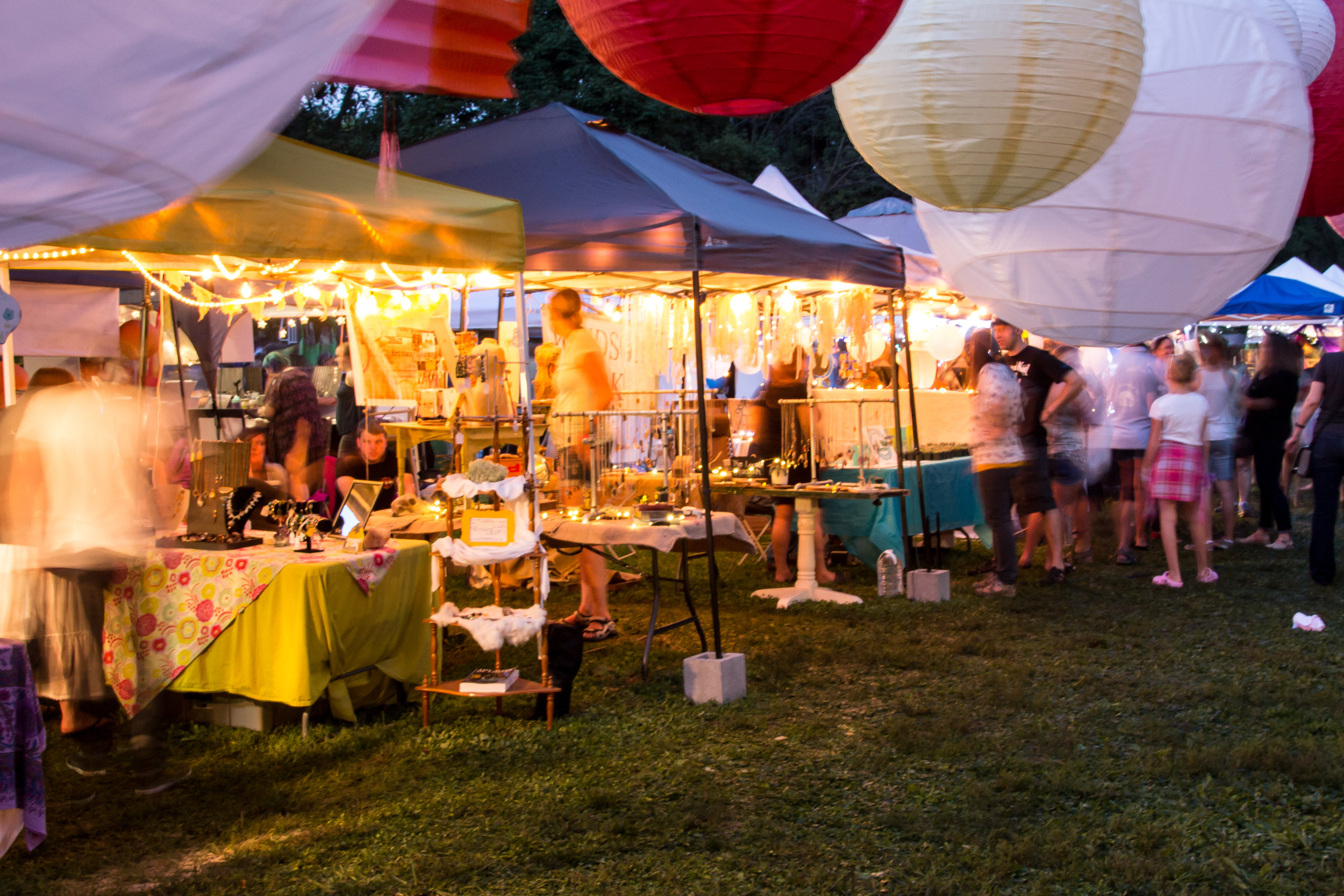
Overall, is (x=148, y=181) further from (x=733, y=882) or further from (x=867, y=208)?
(x=867, y=208)

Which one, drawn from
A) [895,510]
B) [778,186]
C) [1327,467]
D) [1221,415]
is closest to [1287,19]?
[1327,467]

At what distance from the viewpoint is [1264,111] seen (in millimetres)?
2760

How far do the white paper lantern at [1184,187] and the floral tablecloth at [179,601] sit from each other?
9.48 ft

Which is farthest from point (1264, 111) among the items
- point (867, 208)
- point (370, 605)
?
point (867, 208)

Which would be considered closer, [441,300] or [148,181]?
[148,181]

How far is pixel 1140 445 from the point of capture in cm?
828

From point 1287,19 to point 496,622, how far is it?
322cm

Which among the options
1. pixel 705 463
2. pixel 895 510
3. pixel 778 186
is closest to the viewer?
pixel 705 463

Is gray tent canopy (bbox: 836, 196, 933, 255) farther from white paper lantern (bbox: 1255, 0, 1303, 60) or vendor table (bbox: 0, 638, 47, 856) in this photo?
vendor table (bbox: 0, 638, 47, 856)

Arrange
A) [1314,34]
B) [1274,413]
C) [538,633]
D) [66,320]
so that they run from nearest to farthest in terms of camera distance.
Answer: [1314,34] → [538,633] → [66,320] → [1274,413]

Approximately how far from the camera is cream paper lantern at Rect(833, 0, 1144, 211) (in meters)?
2.29

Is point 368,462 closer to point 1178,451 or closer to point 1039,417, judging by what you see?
point 1039,417

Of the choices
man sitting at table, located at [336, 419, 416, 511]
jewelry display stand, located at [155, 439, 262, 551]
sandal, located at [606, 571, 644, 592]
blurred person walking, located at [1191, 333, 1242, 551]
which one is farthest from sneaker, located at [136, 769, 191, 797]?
blurred person walking, located at [1191, 333, 1242, 551]

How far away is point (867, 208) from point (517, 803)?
9995 mm
